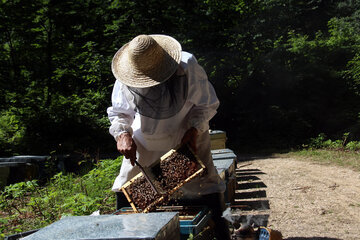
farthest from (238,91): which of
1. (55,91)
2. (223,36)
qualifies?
(55,91)

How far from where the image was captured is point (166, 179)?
2.77 m

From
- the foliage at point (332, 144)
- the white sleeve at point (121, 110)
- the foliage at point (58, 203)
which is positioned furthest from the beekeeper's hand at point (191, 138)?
the foliage at point (332, 144)

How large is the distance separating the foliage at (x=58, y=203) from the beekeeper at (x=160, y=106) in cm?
95

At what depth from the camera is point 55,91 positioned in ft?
33.7

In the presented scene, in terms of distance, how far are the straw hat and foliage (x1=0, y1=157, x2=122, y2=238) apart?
4.81 ft

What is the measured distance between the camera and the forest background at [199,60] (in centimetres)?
957

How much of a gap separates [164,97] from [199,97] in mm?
294

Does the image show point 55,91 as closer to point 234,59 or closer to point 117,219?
point 234,59

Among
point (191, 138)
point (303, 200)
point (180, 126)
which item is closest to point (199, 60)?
point (303, 200)

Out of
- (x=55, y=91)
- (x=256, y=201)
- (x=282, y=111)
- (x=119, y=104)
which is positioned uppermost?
(x=119, y=104)

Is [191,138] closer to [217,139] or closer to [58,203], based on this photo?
[58,203]

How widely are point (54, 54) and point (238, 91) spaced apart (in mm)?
6499

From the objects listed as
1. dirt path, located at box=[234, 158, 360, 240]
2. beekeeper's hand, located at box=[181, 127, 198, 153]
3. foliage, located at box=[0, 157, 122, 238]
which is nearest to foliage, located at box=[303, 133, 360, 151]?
dirt path, located at box=[234, 158, 360, 240]

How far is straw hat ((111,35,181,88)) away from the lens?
2754 mm
